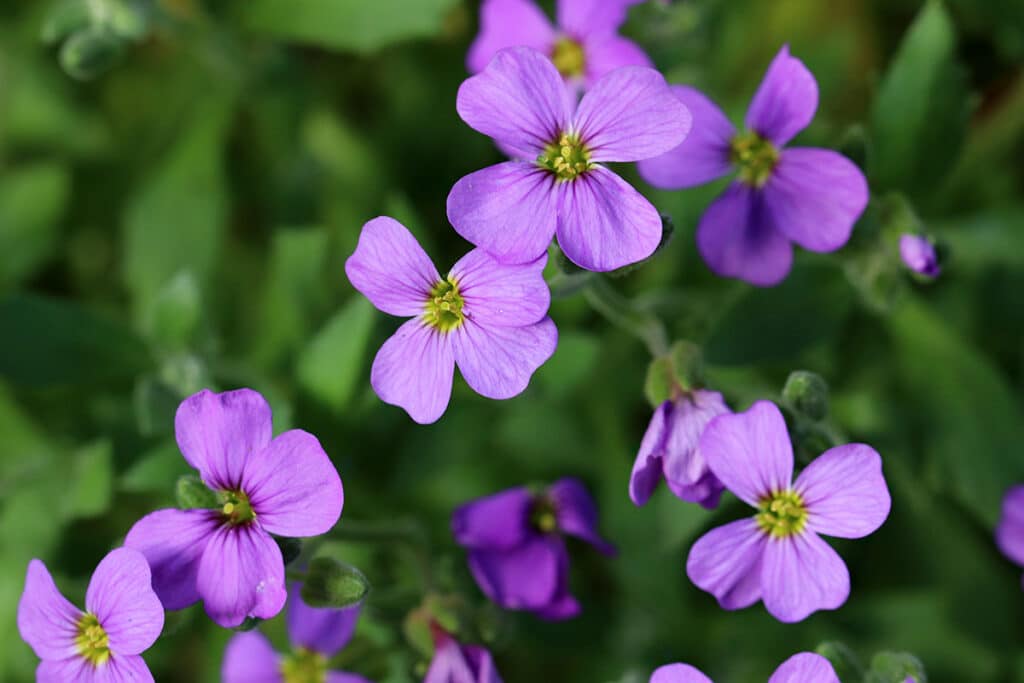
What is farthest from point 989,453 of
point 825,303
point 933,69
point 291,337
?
point 291,337

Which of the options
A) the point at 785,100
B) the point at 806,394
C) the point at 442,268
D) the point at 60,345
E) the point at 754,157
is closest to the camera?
the point at 806,394

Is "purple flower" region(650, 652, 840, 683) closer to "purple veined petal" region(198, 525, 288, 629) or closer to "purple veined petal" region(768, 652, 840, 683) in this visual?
"purple veined petal" region(768, 652, 840, 683)

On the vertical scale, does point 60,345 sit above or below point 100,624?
above

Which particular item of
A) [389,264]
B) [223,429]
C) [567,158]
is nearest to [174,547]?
[223,429]

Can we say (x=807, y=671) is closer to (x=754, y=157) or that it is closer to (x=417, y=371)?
(x=417, y=371)

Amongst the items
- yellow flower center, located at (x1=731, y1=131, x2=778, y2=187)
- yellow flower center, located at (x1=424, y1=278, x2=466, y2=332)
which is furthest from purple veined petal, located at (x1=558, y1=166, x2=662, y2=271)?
yellow flower center, located at (x1=731, y1=131, x2=778, y2=187)

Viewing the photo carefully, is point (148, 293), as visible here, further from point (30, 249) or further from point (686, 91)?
point (686, 91)

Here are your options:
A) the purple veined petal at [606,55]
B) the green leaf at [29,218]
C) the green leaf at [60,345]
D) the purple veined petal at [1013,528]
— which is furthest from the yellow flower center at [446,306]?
the green leaf at [29,218]
